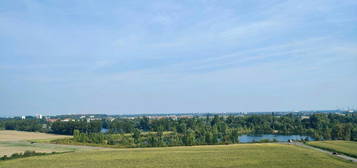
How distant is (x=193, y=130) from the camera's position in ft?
365

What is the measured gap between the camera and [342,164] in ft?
124

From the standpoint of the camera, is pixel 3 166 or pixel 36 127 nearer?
pixel 3 166

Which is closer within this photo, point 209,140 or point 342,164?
point 342,164

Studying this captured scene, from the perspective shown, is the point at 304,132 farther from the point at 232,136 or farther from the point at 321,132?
the point at 232,136

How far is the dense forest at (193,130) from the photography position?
82.9 meters

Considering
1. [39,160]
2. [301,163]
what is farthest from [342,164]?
[39,160]

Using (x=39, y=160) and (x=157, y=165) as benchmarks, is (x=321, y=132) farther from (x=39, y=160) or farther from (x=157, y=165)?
(x=39, y=160)

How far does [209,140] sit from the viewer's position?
78125 millimetres

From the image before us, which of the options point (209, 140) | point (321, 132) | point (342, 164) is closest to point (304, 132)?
point (321, 132)

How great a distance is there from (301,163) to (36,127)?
132m

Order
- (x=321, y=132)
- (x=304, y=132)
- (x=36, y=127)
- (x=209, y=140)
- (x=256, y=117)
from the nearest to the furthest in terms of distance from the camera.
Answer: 1. (x=209, y=140)
2. (x=321, y=132)
3. (x=304, y=132)
4. (x=36, y=127)
5. (x=256, y=117)

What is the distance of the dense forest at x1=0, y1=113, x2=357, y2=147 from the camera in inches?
3263

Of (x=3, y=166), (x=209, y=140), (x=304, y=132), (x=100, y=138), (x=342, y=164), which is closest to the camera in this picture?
(x=342, y=164)

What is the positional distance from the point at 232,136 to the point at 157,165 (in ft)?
152
